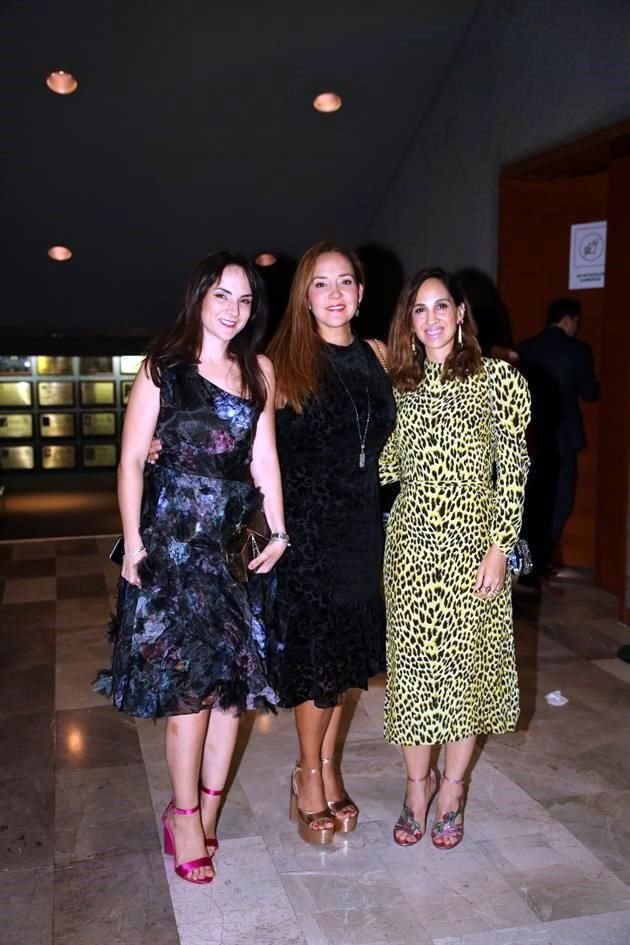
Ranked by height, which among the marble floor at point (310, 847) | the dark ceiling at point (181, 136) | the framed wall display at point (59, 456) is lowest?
the marble floor at point (310, 847)

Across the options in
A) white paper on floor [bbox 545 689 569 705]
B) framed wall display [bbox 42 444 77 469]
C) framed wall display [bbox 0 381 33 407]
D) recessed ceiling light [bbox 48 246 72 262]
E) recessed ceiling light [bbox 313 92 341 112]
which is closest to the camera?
white paper on floor [bbox 545 689 569 705]

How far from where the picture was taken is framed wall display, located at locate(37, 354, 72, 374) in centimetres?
750

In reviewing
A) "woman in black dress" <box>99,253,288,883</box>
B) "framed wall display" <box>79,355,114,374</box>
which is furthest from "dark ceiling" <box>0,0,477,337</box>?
"woman in black dress" <box>99,253,288,883</box>

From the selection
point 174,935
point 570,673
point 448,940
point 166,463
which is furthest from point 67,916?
point 570,673

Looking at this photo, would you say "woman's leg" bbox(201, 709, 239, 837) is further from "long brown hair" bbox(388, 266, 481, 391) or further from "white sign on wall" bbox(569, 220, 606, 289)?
"white sign on wall" bbox(569, 220, 606, 289)

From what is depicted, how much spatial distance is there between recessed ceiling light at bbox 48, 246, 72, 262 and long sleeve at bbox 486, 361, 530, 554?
4801 millimetres

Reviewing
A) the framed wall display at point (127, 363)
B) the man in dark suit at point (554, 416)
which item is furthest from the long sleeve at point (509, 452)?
the framed wall display at point (127, 363)

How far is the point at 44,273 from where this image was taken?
647cm

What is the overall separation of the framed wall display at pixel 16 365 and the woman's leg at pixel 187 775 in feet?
19.1

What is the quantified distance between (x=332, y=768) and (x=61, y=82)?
4140mm

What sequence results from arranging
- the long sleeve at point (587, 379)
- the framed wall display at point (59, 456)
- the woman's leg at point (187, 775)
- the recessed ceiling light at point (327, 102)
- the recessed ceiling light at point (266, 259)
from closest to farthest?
the woman's leg at point (187, 775), the long sleeve at point (587, 379), the recessed ceiling light at point (327, 102), the recessed ceiling light at point (266, 259), the framed wall display at point (59, 456)

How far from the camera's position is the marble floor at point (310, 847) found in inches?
78.8

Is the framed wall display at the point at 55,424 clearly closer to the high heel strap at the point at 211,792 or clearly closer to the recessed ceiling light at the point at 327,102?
the recessed ceiling light at the point at 327,102

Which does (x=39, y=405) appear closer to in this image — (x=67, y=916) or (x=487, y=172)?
(x=487, y=172)
